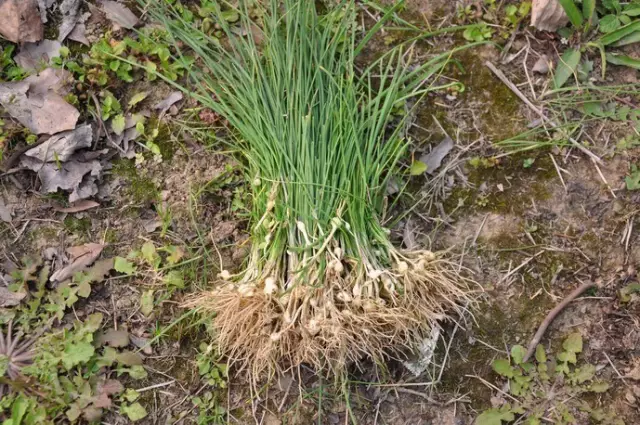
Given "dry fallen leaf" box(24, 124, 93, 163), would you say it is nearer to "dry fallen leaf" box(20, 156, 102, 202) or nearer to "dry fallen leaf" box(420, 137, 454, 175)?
"dry fallen leaf" box(20, 156, 102, 202)

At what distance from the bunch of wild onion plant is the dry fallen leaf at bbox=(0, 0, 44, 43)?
0.46 m

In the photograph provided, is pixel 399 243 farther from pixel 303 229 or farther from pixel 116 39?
pixel 116 39

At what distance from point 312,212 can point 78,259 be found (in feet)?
2.72

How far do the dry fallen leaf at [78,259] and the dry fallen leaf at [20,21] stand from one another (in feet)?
2.48

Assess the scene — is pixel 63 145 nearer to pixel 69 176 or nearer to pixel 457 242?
pixel 69 176

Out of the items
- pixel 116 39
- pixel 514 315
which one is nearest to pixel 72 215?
pixel 116 39

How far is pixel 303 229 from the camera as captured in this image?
186cm

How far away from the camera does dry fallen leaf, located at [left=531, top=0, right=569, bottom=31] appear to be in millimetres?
2162

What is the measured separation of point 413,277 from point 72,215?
118 centimetres

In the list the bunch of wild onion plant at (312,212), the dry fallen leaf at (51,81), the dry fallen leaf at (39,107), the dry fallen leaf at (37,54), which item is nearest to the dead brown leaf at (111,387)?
the bunch of wild onion plant at (312,212)

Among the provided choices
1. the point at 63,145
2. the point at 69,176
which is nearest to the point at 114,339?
the point at 69,176

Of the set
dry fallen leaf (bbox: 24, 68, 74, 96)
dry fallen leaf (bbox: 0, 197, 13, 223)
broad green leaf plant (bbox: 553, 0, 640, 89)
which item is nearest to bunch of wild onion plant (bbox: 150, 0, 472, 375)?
dry fallen leaf (bbox: 24, 68, 74, 96)

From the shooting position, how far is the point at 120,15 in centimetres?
219

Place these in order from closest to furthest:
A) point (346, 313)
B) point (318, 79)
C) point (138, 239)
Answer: point (346, 313), point (318, 79), point (138, 239)
